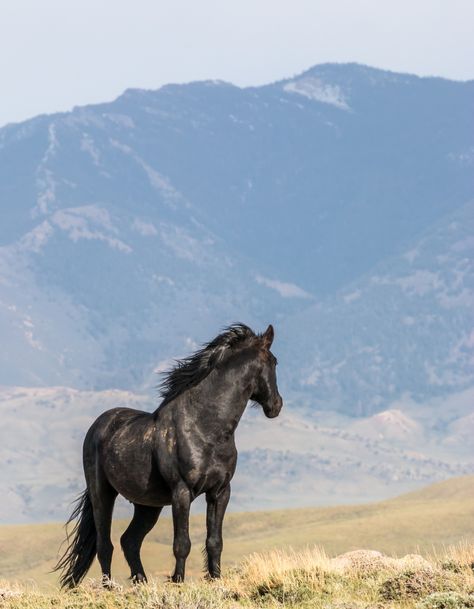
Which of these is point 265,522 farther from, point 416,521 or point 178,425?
point 178,425

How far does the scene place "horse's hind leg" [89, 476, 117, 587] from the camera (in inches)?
930

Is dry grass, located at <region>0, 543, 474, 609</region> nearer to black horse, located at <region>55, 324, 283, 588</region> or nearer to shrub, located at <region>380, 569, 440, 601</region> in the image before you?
shrub, located at <region>380, 569, 440, 601</region>

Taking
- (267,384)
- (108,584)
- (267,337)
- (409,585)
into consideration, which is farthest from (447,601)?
(267,337)

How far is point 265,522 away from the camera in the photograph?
136 metres

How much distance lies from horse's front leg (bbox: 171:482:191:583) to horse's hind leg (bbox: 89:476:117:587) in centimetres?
147

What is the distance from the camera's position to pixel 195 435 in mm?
21859

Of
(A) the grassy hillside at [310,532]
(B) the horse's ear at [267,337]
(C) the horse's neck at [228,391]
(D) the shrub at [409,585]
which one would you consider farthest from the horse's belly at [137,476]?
(A) the grassy hillside at [310,532]

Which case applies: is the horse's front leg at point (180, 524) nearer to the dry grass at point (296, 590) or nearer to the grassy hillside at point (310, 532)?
the dry grass at point (296, 590)

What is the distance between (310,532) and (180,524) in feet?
339

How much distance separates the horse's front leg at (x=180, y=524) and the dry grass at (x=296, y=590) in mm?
663

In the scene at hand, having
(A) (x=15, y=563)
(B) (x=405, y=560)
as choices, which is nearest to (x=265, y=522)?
(A) (x=15, y=563)

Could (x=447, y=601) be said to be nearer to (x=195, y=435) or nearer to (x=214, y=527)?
(x=214, y=527)

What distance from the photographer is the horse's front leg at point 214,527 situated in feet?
72.3

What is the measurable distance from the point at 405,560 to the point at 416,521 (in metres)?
101
